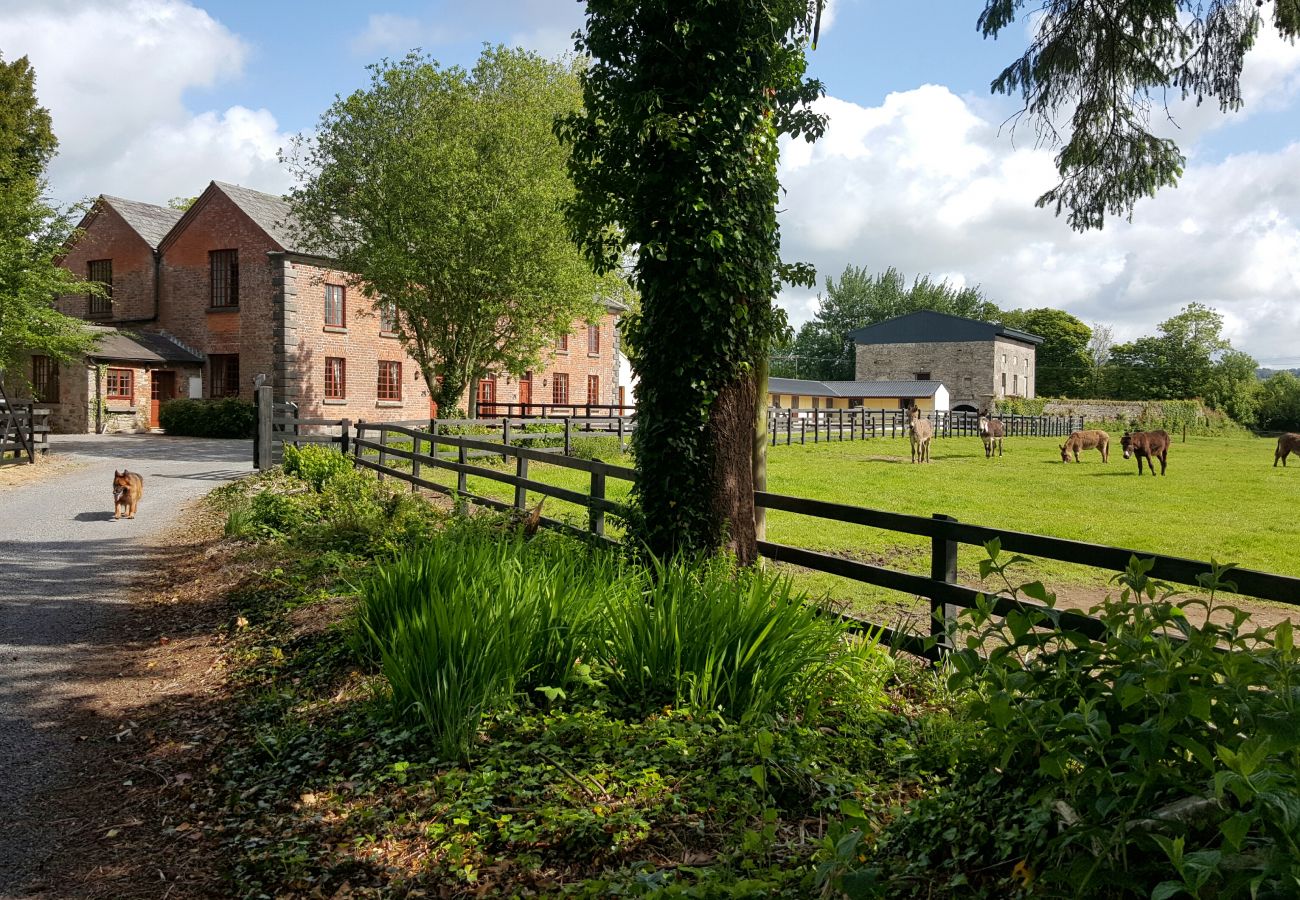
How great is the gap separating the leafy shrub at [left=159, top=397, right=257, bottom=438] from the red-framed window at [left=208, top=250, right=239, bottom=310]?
14.8 feet

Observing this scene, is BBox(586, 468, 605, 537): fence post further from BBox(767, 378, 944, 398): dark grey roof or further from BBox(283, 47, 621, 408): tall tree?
BBox(767, 378, 944, 398): dark grey roof

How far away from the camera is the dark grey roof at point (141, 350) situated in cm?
3625

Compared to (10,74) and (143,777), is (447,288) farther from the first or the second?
(143,777)

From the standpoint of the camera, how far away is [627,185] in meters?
7.53

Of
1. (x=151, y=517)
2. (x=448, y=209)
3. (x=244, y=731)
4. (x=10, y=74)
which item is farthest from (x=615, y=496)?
(x=10, y=74)

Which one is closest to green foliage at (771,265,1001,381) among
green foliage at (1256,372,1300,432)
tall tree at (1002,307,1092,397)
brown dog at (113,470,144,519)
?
tall tree at (1002,307,1092,397)

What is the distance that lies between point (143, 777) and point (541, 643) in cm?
214

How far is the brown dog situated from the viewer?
1364 centimetres

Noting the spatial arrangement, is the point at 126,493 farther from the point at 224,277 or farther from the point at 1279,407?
the point at 1279,407

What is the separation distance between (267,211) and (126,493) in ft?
95.2

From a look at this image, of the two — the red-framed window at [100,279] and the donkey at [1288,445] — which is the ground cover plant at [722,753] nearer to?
the donkey at [1288,445]

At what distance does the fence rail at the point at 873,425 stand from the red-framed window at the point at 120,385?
85.0ft

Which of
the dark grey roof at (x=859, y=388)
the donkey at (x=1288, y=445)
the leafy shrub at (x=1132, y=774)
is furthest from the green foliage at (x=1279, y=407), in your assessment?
the leafy shrub at (x=1132, y=774)

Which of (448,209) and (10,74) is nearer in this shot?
(448,209)
